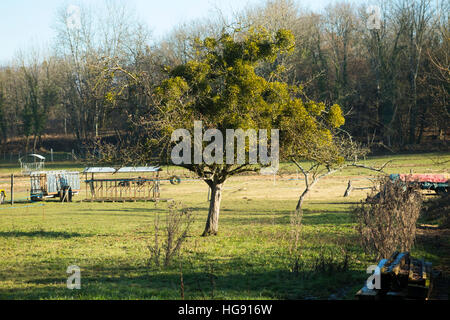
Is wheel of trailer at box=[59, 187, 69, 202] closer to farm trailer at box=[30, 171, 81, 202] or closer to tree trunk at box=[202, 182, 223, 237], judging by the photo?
farm trailer at box=[30, 171, 81, 202]

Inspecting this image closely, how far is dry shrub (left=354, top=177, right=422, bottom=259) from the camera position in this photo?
936cm

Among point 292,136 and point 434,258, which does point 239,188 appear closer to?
point 292,136

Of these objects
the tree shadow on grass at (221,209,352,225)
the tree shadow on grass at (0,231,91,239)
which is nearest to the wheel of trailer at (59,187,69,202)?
the tree shadow on grass at (0,231,91,239)

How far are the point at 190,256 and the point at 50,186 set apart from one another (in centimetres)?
2648

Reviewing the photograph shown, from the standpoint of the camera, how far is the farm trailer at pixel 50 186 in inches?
1363

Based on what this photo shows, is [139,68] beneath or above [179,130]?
above

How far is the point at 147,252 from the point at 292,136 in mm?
5671

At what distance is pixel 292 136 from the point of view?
1507cm

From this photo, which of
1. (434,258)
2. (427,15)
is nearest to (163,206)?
(434,258)

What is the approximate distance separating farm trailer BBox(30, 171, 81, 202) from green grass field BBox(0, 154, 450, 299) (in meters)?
7.72

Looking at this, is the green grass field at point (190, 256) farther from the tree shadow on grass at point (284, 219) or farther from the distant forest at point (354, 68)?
the distant forest at point (354, 68)

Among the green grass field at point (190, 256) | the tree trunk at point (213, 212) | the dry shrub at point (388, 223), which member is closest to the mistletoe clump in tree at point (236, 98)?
the tree trunk at point (213, 212)

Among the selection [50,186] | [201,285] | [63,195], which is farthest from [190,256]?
[50,186]

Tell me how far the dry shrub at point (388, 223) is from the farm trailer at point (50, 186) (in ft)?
91.9
